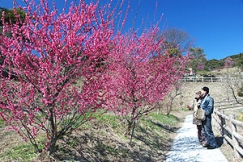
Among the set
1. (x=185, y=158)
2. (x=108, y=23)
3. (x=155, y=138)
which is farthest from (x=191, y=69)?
(x=108, y=23)

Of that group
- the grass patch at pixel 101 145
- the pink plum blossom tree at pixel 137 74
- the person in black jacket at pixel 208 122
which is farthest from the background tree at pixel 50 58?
the person in black jacket at pixel 208 122

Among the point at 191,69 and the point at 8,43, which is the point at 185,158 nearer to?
the point at 8,43

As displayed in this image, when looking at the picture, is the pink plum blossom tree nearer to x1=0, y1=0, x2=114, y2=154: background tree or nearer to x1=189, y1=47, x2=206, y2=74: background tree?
x1=0, y1=0, x2=114, y2=154: background tree

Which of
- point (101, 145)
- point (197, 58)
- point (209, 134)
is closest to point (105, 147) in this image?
point (101, 145)

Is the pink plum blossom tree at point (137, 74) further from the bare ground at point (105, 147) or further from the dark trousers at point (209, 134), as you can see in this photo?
the dark trousers at point (209, 134)

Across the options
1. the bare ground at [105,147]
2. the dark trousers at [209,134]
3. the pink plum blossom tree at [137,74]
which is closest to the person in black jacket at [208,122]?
the dark trousers at [209,134]

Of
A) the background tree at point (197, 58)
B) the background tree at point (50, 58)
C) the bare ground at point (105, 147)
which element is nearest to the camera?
the background tree at point (50, 58)

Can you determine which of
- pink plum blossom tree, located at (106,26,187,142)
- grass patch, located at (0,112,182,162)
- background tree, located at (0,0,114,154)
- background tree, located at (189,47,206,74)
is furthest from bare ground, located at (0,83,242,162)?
background tree, located at (189,47,206,74)

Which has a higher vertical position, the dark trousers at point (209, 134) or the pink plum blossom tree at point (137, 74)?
the pink plum blossom tree at point (137, 74)

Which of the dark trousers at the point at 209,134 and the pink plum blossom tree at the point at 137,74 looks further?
the pink plum blossom tree at the point at 137,74

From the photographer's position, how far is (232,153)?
5.33 meters

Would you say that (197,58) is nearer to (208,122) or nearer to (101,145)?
(208,122)

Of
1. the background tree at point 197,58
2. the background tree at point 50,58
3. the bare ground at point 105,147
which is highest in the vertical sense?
the background tree at point 197,58

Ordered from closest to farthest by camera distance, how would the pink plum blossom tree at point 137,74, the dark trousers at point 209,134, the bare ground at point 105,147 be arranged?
the bare ground at point 105,147
the dark trousers at point 209,134
the pink plum blossom tree at point 137,74
